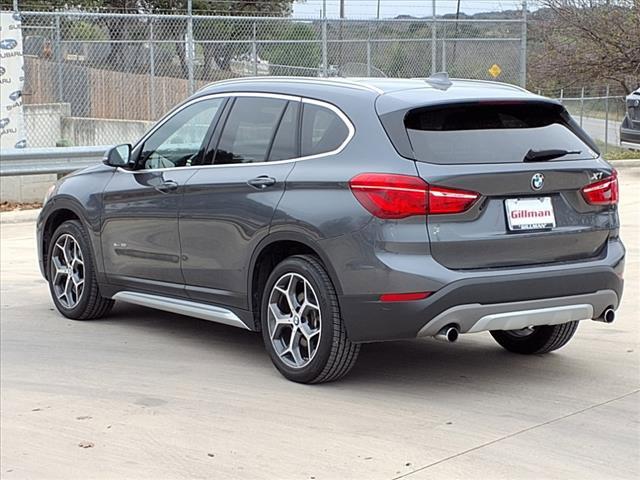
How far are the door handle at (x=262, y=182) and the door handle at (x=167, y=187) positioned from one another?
84 centimetres

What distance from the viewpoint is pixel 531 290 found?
20.1 ft

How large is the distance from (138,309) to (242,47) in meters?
15.2

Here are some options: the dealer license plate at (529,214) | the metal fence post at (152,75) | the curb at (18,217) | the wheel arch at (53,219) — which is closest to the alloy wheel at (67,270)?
the wheel arch at (53,219)

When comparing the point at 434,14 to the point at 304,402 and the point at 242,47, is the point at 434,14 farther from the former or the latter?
the point at 304,402

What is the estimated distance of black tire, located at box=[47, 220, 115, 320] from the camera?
27.4 feet

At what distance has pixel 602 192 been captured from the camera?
6531 mm

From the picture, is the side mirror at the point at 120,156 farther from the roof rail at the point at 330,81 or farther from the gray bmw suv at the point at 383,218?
the roof rail at the point at 330,81

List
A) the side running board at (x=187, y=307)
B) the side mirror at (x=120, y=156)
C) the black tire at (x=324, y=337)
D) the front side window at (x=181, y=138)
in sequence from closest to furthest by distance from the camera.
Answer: the black tire at (x=324, y=337)
the side running board at (x=187, y=307)
the front side window at (x=181, y=138)
the side mirror at (x=120, y=156)

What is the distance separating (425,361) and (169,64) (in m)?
15.1

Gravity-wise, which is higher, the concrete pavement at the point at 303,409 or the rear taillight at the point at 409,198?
the rear taillight at the point at 409,198

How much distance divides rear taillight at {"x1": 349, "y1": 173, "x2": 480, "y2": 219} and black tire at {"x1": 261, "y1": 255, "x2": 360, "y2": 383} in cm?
54

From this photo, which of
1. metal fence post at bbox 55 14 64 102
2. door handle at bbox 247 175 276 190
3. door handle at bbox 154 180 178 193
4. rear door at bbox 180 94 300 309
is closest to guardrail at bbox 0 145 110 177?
metal fence post at bbox 55 14 64 102

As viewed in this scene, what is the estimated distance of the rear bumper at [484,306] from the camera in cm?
595

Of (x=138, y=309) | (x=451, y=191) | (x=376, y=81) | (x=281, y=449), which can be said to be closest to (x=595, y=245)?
(x=451, y=191)
